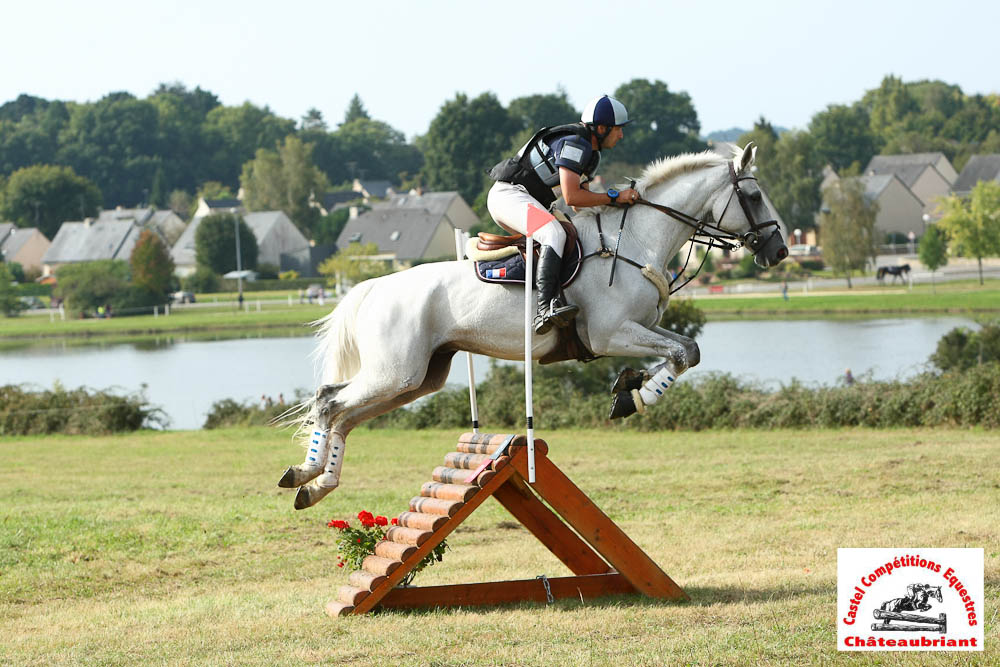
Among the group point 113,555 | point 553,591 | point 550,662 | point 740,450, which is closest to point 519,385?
point 740,450

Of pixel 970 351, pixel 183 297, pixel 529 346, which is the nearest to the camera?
pixel 529 346

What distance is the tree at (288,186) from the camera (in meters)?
110

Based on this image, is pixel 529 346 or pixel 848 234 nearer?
pixel 529 346

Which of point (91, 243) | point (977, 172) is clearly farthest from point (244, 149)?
point (977, 172)

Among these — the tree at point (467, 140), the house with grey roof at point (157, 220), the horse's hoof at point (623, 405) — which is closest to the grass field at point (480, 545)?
the horse's hoof at point (623, 405)

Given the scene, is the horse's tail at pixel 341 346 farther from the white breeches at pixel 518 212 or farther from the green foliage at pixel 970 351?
the green foliage at pixel 970 351

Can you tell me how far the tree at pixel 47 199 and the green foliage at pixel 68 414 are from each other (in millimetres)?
105318

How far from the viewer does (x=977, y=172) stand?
326ft

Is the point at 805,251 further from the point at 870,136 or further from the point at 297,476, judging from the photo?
the point at 297,476

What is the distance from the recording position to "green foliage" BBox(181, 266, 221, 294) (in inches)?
3406

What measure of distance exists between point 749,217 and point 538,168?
139 centimetres

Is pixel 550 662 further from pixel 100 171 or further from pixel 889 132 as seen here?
pixel 100 171

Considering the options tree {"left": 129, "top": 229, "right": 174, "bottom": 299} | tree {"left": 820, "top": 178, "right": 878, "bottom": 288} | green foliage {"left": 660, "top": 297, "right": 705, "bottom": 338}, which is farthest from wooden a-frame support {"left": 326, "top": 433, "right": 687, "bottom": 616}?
tree {"left": 129, "top": 229, "right": 174, "bottom": 299}

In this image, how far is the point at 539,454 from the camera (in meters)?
7.29
